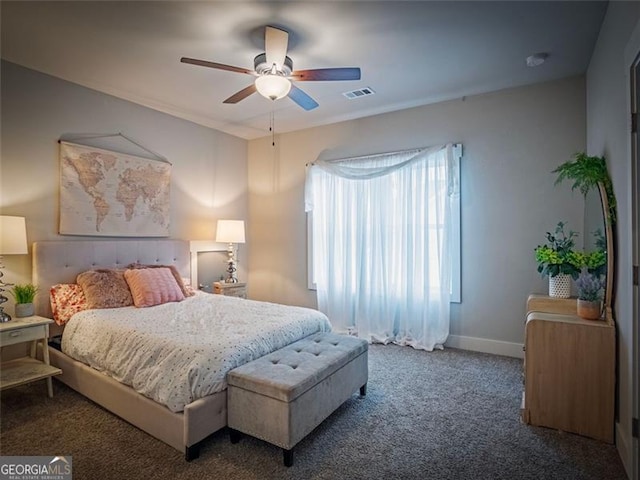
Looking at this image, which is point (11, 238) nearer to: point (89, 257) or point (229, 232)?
point (89, 257)

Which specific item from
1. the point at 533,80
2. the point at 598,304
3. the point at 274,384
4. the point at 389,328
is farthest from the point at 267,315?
the point at 533,80

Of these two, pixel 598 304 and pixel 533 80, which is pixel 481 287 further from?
pixel 533 80

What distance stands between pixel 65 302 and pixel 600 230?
179 inches

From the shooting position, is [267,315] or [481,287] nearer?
[267,315]

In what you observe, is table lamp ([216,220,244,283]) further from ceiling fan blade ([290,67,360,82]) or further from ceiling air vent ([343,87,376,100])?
ceiling fan blade ([290,67,360,82])

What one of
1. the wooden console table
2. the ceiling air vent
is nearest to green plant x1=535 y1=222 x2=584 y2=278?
the wooden console table

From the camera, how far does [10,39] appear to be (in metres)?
2.82

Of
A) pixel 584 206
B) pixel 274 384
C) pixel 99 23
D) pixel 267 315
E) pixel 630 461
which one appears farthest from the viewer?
pixel 584 206

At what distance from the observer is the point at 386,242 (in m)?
4.39

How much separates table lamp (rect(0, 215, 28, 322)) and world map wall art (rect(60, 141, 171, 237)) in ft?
1.89

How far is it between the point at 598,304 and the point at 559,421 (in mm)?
834

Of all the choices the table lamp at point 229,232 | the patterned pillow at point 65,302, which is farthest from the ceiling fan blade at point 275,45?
the patterned pillow at point 65,302

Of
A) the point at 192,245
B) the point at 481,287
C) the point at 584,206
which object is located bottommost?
the point at 481,287

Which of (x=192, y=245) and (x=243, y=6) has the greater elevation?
(x=243, y=6)
